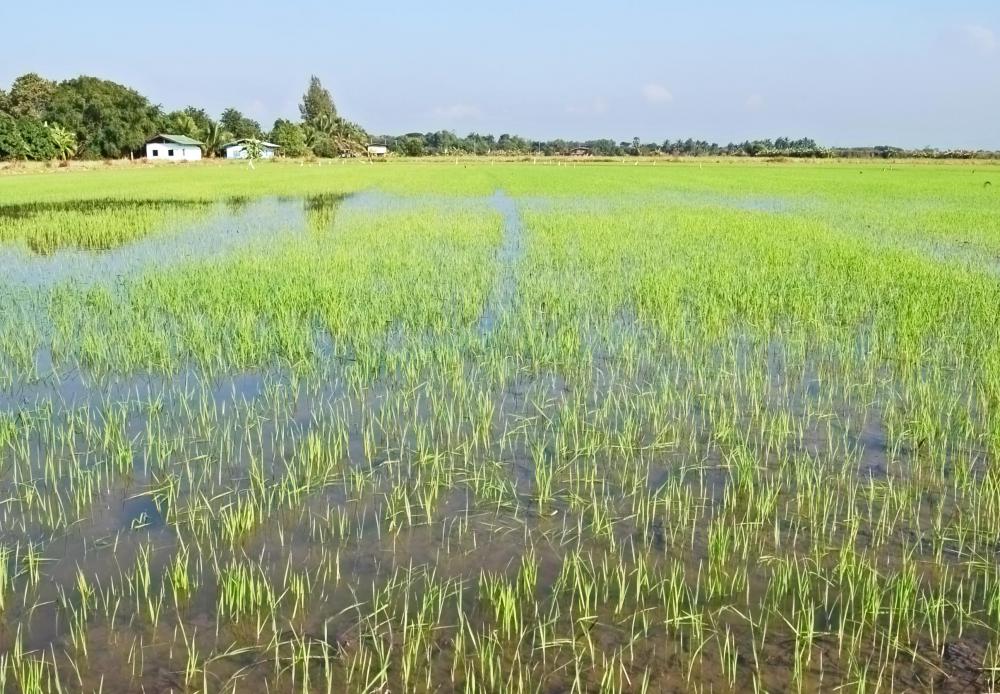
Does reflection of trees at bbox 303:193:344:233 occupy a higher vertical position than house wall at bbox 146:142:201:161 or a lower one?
lower

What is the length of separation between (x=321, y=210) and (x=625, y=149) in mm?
74712

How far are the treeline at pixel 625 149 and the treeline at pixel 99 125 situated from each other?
1478cm

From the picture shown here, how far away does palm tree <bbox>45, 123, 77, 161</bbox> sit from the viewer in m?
43.6

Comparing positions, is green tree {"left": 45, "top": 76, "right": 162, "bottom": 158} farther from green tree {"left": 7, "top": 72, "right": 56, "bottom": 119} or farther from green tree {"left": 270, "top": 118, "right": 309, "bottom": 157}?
green tree {"left": 270, "top": 118, "right": 309, "bottom": 157}

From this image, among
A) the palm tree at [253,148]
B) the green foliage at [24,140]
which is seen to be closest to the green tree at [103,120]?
the green foliage at [24,140]

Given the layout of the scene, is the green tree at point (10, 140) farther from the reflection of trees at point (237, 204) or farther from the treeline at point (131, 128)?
the reflection of trees at point (237, 204)

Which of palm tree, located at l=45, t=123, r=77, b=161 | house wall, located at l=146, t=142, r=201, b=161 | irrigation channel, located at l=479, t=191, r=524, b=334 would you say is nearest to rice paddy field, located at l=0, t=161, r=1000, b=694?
irrigation channel, located at l=479, t=191, r=524, b=334

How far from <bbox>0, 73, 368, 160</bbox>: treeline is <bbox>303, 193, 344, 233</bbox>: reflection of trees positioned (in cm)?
2587

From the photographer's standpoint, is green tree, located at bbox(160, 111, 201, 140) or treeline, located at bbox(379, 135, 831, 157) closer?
green tree, located at bbox(160, 111, 201, 140)

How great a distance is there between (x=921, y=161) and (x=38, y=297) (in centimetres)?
5806

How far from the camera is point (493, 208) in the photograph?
1738cm

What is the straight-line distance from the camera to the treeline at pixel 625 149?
5961 cm

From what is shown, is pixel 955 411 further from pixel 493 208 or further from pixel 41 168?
pixel 41 168

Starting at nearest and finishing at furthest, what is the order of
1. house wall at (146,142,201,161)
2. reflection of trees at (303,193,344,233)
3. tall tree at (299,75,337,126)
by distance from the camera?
reflection of trees at (303,193,344,233), house wall at (146,142,201,161), tall tree at (299,75,337,126)
